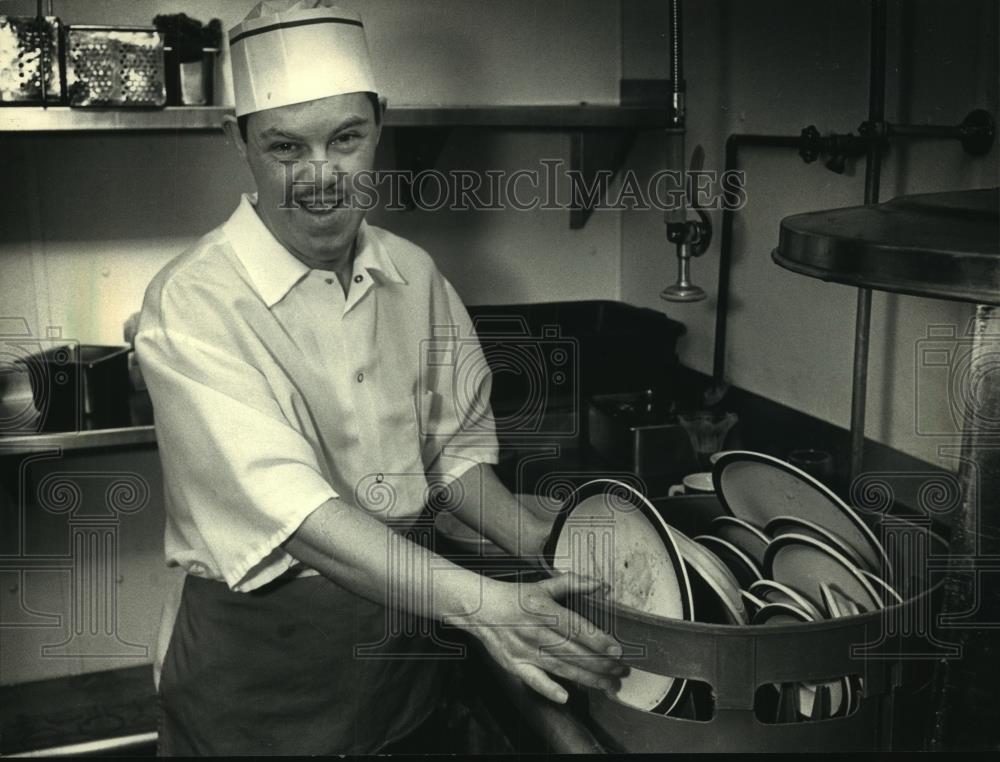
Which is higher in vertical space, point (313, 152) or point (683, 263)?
point (313, 152)

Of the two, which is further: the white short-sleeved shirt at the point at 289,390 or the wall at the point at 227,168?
the wall at the point at 227,168

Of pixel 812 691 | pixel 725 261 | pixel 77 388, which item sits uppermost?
pixel 725 261

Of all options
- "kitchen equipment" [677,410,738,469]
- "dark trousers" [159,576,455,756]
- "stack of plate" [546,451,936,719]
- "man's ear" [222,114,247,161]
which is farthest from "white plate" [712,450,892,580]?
"man's ear" [222,114,247,161]

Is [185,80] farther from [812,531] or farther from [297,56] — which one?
[812,531]

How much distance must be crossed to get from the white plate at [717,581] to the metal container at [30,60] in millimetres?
1337

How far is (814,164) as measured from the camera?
1631 millimetres

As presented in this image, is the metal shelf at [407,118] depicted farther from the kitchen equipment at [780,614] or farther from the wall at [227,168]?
the kitchen equipment at [780,614]

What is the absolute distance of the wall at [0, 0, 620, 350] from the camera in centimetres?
202

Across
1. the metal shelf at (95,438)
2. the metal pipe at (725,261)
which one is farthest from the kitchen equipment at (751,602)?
the metal shelf at (95,438)

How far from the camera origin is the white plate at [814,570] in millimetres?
924

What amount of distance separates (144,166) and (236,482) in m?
1.20

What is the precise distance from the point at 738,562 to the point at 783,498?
8cm

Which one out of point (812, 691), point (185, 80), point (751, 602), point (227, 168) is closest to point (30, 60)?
point (185, 80)

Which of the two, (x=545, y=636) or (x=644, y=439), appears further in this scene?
(x=644, y=439)
